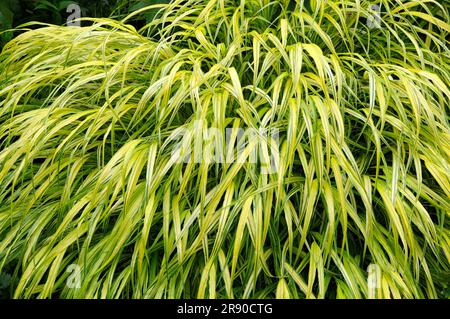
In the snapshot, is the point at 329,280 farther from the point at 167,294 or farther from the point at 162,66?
the point at 162,66

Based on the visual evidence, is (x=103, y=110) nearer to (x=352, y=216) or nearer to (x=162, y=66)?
(x=162, y=66)

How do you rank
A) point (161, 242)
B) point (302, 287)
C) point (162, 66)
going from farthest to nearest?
point (162, 66) < point (161, 242) < point (302, 287)

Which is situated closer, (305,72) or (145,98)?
(145,98)

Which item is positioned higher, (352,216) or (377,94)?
(377,94)

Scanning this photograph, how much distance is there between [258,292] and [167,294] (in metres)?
0.24

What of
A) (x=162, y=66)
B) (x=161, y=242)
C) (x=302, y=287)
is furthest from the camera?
(x=162, y=66)

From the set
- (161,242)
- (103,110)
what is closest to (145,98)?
(103,110)

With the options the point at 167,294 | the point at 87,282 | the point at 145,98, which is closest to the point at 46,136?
the point at 145,98

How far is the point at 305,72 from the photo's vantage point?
85.7 inches

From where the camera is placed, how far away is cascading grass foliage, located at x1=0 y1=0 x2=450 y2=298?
1.79m

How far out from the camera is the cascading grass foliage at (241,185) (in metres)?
1.79

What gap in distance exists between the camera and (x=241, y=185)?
1.87m

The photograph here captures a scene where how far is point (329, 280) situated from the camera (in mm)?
1831
